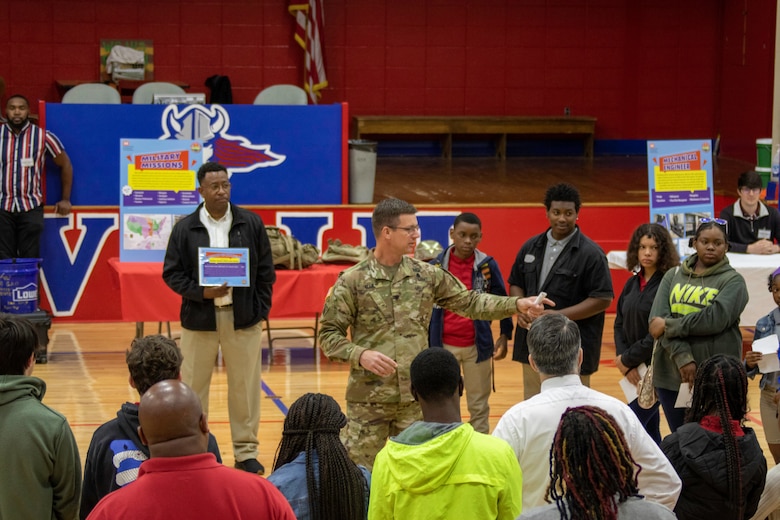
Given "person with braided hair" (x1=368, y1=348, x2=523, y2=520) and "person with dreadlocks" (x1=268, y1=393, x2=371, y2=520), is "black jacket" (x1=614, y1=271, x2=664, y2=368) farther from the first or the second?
"person with dreadlocks" (x1=268, y1=393, x2=371, y2=520)

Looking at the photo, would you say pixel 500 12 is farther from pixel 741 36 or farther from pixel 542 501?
pixel 542 501

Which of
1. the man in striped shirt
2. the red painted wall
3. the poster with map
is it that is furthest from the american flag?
the poster with map

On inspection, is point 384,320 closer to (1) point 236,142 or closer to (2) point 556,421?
(2) point 556,421

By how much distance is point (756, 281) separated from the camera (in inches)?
352

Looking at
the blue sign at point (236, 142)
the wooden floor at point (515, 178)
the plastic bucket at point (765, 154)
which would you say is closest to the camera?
the blue sign at point (236, 142)

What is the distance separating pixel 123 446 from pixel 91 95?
10518 millimetres

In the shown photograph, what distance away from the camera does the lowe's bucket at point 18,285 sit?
9422mm

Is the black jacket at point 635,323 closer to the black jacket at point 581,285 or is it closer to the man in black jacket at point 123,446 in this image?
the black jacket at point 581,285

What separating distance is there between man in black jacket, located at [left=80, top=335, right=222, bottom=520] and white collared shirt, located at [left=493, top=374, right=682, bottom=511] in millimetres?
1045

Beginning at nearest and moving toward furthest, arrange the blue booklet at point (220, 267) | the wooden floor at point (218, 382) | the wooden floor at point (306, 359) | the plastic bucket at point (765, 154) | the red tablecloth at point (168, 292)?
the blue booklet at point (220, 267) < the wooden floor at point (218, 382) < the wooden floor at point (306, 359) < the red tablecloth at point (168, 292) < the plastic bucket at point (765, 154)

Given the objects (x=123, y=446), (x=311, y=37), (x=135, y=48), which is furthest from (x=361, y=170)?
(x=123, y=446)

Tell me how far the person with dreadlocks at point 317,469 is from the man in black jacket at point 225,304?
325 cm

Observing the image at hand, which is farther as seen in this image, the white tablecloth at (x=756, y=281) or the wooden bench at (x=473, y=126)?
the wooden bench at (x=473, y=126)

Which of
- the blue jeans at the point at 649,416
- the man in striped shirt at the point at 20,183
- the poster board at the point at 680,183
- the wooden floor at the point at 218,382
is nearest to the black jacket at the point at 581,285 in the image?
the blue jeans at the point at 649,416
